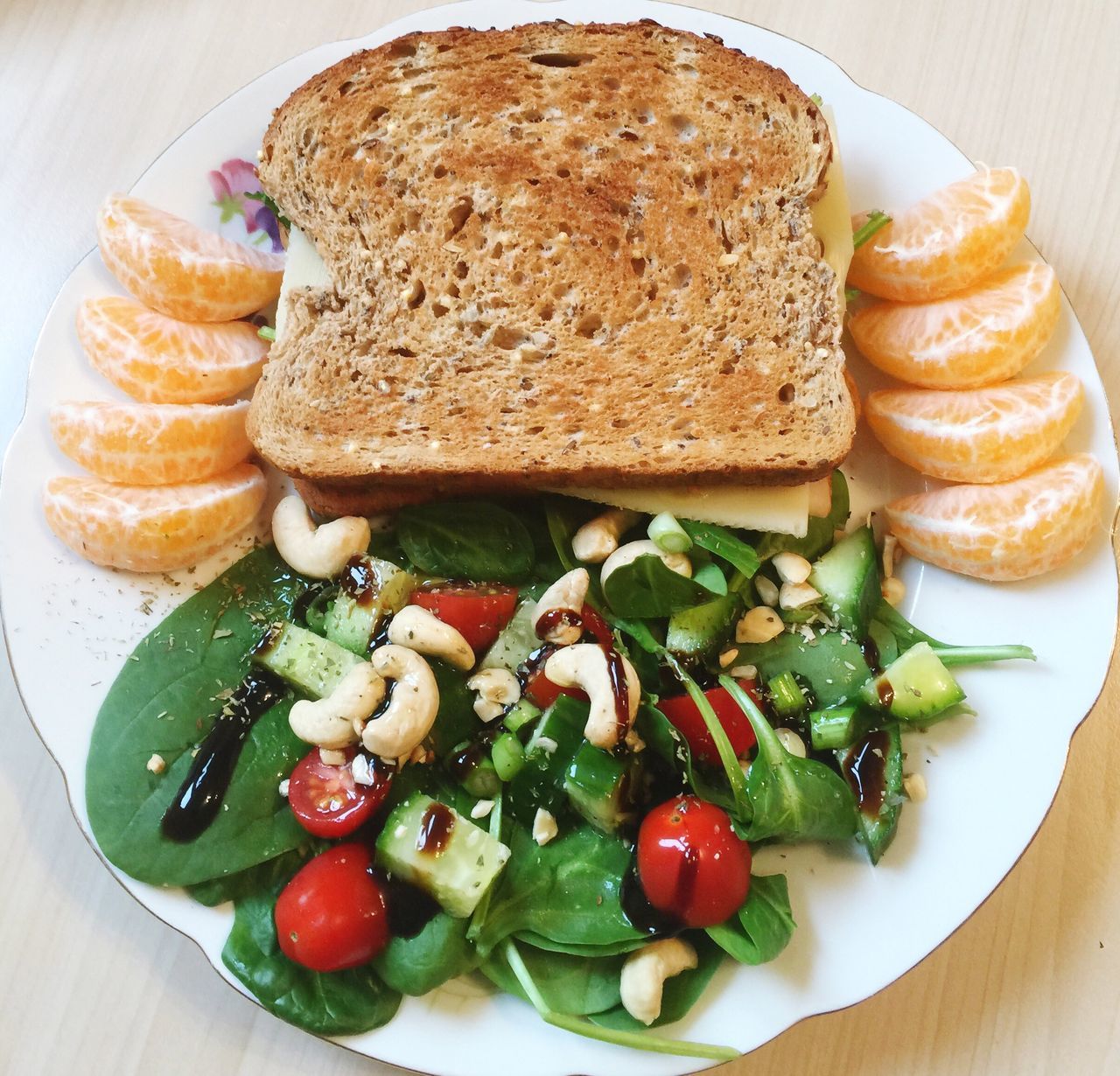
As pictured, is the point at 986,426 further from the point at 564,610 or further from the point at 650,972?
the point at 650,972

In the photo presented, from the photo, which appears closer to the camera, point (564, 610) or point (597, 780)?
point (597, 780)

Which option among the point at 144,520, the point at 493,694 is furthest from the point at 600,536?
the point at 144,520

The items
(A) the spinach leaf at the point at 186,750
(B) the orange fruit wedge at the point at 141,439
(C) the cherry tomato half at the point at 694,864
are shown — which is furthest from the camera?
(B) the orange fruit wedge at the point at 141,439

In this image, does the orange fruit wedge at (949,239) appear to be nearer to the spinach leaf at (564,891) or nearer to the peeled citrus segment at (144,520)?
the spinach leaf at (564,891)

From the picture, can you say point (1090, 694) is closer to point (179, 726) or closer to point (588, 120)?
point (588, 120)

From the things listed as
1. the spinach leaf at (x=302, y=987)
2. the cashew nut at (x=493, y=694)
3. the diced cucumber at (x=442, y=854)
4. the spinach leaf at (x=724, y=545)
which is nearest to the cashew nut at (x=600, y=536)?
the spinach leaf at (x=724, y=545)

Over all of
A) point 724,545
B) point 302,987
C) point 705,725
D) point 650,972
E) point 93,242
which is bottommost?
point 302,987
